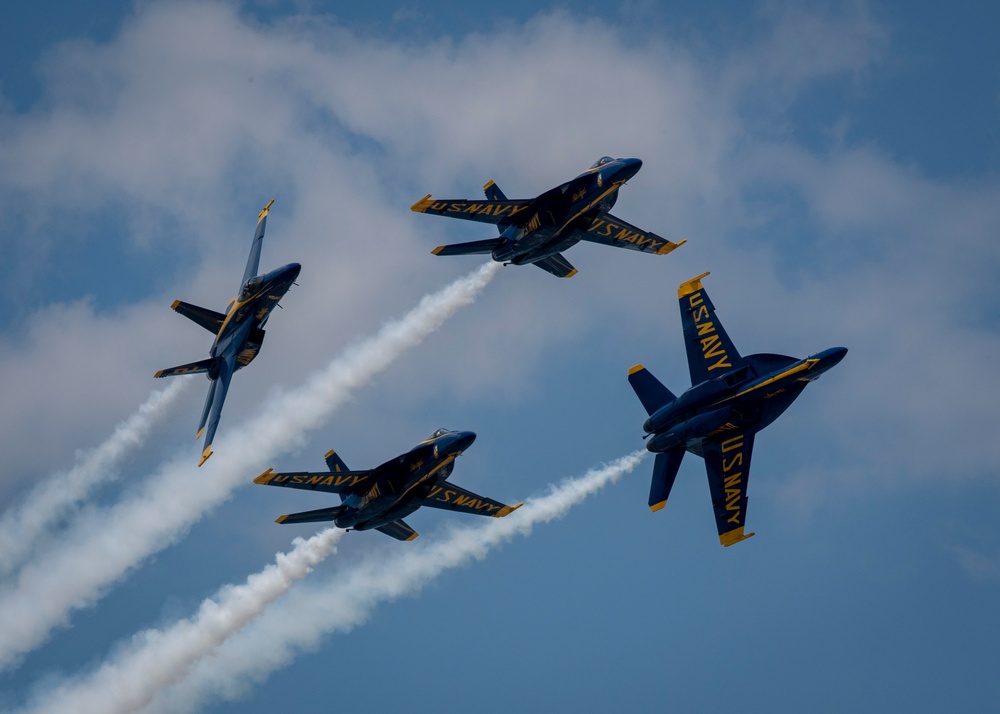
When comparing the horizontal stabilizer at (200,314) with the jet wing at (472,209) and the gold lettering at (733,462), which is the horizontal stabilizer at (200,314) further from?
the gold lettering at (733,462)

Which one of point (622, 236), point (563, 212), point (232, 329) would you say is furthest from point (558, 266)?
point (232, 329)

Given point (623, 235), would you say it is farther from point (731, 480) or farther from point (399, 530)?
point (399, 530)

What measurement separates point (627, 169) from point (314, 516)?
2817 centimetres

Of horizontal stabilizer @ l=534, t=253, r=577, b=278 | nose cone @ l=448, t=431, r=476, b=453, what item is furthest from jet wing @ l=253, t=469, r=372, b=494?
horizontal stabilizer @ l=534, t=253, r=577, b=278

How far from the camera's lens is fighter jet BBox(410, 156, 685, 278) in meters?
90.0

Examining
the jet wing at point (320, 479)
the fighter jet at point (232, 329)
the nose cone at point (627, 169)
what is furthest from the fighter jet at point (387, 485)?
the nose cone at point (627, 169)

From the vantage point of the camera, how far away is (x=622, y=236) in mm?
96812

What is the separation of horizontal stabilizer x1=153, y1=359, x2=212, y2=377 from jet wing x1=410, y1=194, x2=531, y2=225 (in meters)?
17.0

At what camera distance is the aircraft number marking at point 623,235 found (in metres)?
94.9

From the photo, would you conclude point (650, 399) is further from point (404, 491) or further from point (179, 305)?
point (179, 305)

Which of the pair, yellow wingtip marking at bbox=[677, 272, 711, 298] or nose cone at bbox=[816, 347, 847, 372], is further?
yellow wingtip marking at bbox=[677, 272, 711, 298]

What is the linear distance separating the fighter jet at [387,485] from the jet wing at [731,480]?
1479 cm

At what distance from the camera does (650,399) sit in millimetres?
88125

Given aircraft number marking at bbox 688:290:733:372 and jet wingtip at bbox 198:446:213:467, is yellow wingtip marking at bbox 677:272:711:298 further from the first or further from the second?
jet wingtip at bbox 198:446:213:467
